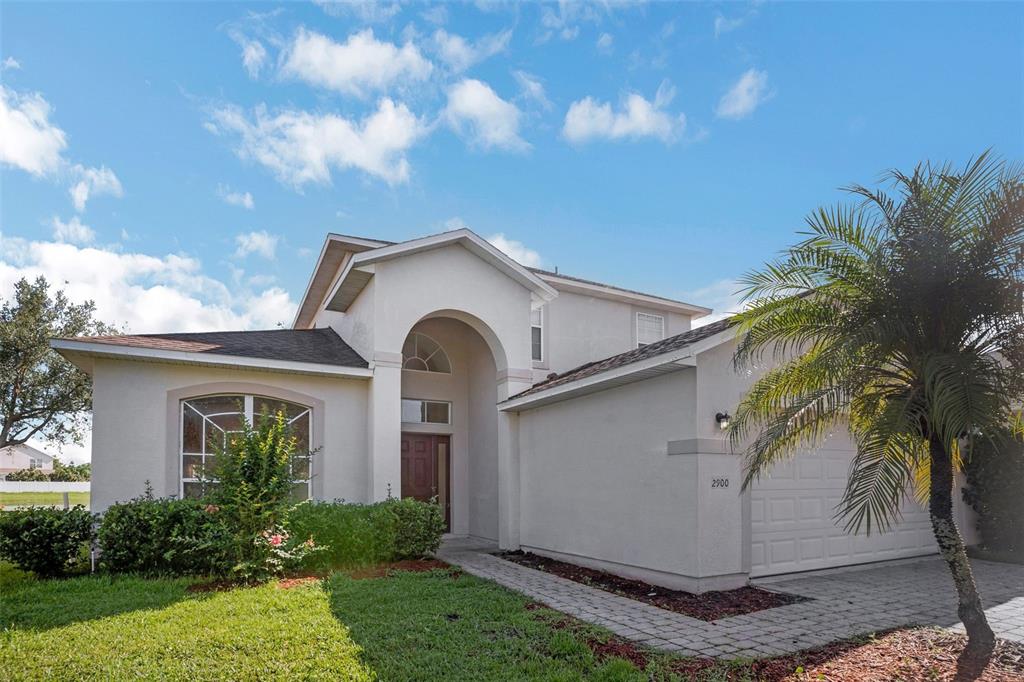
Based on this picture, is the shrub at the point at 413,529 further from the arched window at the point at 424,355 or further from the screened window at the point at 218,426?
the arched window at the point at 424,355

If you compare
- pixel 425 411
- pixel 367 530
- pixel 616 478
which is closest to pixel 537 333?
pixel 425 411

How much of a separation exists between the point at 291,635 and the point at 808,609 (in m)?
5.81

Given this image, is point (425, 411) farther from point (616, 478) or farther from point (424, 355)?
point (616, 478)

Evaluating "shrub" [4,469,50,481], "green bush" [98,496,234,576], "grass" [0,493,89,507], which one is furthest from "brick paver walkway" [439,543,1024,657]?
"shrub" [4,469,50,481]

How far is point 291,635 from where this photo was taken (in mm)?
6359

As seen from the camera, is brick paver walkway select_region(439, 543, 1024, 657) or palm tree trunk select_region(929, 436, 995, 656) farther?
brick paver walkway select_region(439, 543, 1024, 657)

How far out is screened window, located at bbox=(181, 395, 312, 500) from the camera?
11250 mm

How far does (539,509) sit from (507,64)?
8172mm

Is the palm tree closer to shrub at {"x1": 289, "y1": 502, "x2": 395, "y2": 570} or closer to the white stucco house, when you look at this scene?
the white stucco house

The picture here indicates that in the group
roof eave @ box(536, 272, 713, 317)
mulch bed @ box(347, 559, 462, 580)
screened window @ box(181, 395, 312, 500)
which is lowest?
mulch bed @ box(347, 559, 462, 580)

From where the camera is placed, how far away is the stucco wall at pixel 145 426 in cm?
1048

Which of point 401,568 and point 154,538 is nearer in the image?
point 154,538

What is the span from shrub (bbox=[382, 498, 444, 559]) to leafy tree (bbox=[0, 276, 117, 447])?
24.5 m

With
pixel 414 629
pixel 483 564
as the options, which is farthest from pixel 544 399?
pixel 414 629
